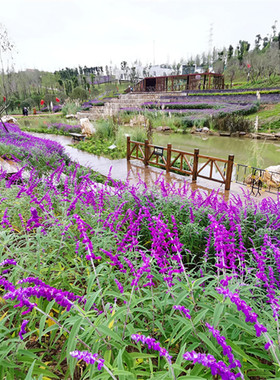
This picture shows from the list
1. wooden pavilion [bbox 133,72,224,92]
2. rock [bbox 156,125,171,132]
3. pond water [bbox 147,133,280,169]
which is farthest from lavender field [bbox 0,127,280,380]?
wooden pavilion [bbox 133,72,224,92]

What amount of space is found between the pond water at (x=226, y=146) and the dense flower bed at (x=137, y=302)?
338 inches

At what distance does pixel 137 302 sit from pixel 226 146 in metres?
13.5

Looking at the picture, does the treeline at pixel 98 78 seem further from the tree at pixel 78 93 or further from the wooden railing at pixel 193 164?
the wooden railing at pixel 193 164

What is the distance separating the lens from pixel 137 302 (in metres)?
1.23

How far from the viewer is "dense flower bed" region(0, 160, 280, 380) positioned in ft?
3.26

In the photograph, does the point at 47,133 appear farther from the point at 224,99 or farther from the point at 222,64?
the point at 222,64

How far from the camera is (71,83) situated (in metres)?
47.2

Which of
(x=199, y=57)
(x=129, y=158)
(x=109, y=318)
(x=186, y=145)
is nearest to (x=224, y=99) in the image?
(x=186, y=145)

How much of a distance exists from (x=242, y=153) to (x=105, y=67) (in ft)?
Result: 268

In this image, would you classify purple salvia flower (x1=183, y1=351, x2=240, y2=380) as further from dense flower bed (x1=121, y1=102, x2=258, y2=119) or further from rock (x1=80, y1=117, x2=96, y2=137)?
dense flower bed (x1=121, y1=102, x2=258, y2=119)

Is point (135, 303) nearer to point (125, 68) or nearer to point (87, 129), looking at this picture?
point (87, 129)

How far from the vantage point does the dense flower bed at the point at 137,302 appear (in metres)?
0.99

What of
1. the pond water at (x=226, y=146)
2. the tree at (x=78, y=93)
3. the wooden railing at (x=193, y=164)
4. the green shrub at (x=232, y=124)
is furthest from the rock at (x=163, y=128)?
the tree at (x=78, y=93)

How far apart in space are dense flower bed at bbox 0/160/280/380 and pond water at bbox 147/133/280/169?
338 inches
